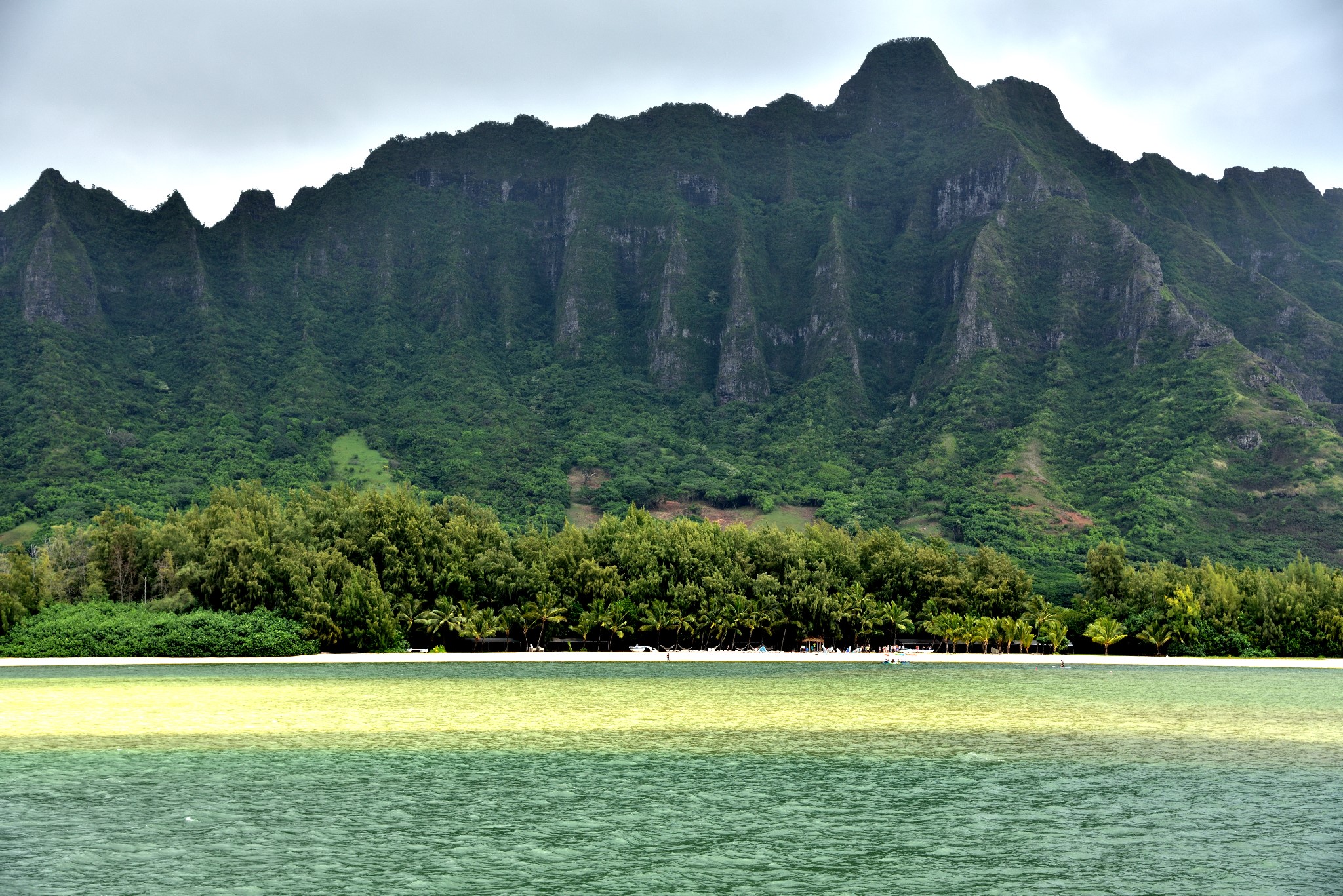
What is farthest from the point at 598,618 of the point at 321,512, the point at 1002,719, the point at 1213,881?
the point at 1213,881

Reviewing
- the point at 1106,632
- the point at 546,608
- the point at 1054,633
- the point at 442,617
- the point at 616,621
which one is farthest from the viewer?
the point at 1054,633

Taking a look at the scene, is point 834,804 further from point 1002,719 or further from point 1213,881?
point 1002,719

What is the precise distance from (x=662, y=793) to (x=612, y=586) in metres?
54.2

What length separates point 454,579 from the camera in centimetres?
7900

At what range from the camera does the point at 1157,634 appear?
82062 mm

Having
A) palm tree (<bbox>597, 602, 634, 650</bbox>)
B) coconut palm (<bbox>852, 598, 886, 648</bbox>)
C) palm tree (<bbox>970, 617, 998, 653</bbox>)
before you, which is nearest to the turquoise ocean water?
palm tree (<bbox>597, 602, 634, 650</bbox>)

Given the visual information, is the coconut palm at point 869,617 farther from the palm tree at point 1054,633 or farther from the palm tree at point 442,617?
the palm tree at point 442,617

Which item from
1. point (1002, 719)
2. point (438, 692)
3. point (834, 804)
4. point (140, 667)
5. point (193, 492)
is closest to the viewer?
point (834, 804)

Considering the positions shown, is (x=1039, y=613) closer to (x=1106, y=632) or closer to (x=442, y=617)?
(x=1106, y=632)

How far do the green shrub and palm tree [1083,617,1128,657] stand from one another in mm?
58890

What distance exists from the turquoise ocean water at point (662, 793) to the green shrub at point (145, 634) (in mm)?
20056

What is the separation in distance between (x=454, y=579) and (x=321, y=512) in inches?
514

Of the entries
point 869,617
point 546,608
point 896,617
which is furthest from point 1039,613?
point 546,608

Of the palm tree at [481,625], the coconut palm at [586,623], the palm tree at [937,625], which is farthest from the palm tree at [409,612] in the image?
the palm tree at [937,625]
